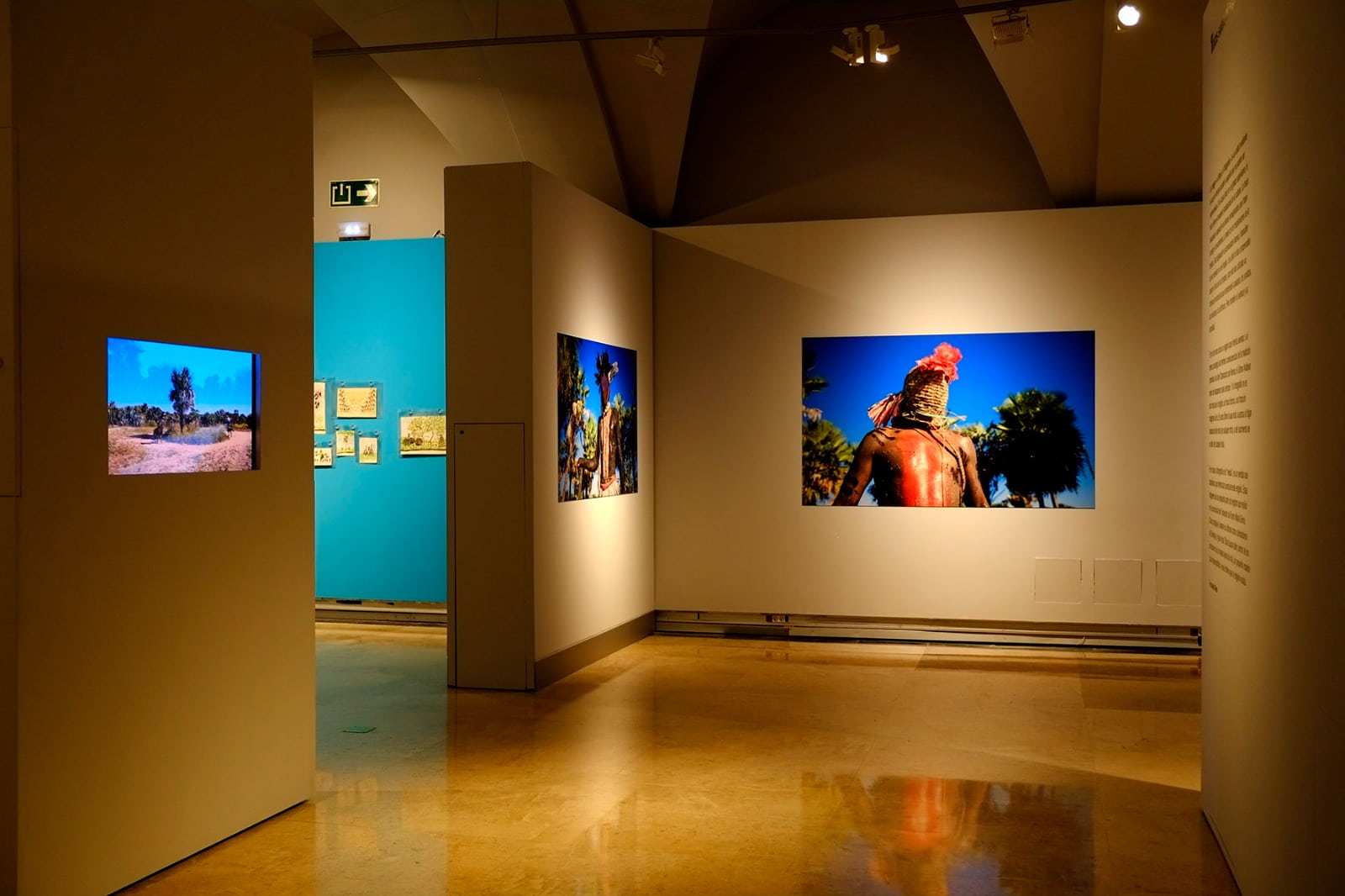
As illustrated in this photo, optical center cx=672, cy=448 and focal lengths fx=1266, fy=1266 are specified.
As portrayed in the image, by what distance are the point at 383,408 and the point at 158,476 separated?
8.24 metres

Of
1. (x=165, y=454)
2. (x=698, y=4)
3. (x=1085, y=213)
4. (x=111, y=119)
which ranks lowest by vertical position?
(x=165, y=454)

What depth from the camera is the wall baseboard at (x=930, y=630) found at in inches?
485

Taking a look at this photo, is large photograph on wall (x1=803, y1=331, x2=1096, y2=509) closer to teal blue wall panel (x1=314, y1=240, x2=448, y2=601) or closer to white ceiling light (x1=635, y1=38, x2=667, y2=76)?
white ceiling light (x1=635, y1=38, x2=667, y2=76)

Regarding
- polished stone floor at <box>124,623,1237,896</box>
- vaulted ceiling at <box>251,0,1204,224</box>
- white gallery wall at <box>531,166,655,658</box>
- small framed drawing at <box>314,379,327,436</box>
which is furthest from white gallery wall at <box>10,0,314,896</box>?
small framed drawing at <box>314,379,327,436</box>

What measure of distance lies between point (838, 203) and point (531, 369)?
4970 mm

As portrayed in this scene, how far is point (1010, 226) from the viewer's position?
12688mm

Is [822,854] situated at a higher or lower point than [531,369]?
lower
